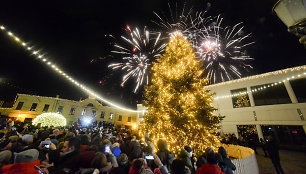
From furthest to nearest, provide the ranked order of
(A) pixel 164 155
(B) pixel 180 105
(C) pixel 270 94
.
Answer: (C) pixel 270 94 → (B) pixel 180 105 → (A) pixel 164 155

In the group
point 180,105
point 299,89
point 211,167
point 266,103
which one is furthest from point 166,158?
point 299,89

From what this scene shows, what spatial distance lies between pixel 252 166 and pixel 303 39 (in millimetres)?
6846

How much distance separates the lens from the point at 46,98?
29.9 metres

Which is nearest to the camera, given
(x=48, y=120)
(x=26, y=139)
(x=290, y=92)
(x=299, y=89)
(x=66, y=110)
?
(x=26, y=139)

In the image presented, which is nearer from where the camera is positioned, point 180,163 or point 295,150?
point 180,163

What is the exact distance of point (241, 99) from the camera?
672 inches

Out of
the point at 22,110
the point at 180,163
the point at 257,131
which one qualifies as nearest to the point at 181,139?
the point at 180,163

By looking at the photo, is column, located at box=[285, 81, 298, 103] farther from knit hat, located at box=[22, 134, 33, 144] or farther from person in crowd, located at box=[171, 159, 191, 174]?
knit hat, located at box=[22, 134, 33, 144]

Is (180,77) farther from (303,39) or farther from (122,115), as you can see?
(122,115)

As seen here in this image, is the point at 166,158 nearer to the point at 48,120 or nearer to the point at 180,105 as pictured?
the point at 180,105

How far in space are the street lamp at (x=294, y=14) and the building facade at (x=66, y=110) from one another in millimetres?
40091

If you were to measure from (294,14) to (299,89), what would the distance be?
1908 cm

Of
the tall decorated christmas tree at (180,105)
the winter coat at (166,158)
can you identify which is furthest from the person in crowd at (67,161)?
the tall decorated christmas tree at (180,105)

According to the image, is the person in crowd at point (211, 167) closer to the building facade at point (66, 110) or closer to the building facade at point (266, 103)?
the building facade at point (266, 103)
